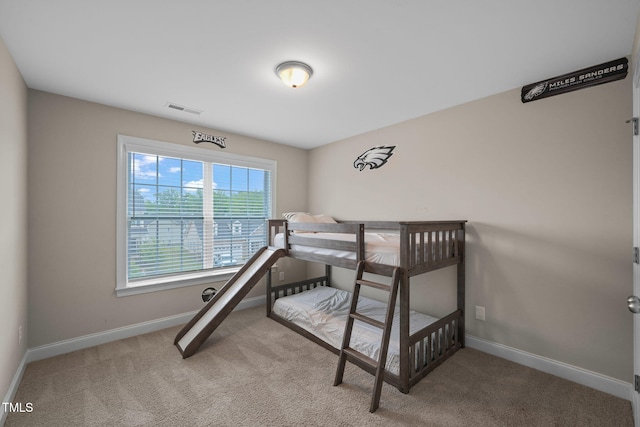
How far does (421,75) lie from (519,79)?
A: 81 cm

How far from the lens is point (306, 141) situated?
4020 mm

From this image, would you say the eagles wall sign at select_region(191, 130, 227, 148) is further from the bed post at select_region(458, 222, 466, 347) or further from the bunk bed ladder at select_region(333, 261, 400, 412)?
the bed post at select_region(458, 222, 466, 347)

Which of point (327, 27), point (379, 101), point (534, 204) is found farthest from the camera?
point (379, 101)

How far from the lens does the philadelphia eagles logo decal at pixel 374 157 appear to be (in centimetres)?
335

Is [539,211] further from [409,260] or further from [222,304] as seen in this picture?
[222,304]

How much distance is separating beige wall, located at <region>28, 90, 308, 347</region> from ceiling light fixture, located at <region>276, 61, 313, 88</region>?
181 cm

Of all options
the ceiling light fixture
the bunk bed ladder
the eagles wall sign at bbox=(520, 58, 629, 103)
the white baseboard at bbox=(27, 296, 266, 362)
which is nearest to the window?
the white baseboard at bbox=(27, 296, 266, 362)

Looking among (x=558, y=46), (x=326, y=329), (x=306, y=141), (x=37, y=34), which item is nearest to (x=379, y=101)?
(x=558, y=46)

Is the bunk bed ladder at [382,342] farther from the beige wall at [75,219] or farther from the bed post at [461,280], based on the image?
the beige wall at [75,219]

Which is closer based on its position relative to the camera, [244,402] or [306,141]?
[244,402]

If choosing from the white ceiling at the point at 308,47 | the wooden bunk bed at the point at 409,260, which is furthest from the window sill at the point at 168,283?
the white ceiling at the point at 308,47

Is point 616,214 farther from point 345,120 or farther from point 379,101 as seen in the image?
point 345,120

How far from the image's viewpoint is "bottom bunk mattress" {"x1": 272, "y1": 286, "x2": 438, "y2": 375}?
226cm

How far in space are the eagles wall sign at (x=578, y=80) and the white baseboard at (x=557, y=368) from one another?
6.95 ft
